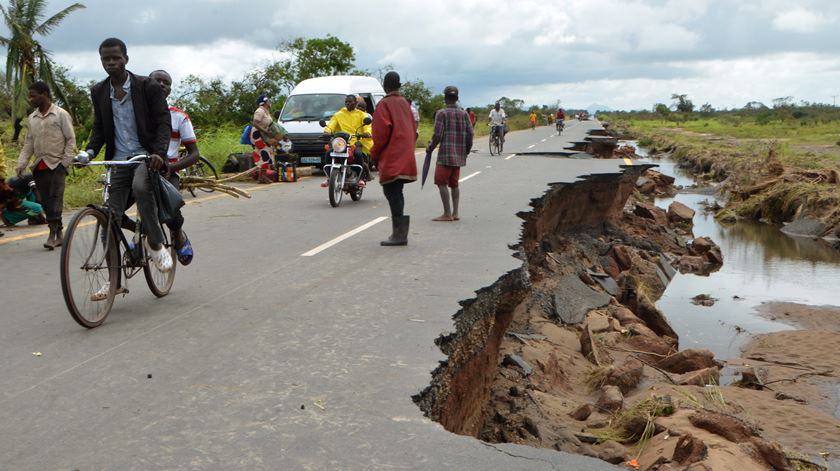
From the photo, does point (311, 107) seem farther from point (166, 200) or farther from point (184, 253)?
point (166, 200)

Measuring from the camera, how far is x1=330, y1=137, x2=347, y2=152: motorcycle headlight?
13.3 metres

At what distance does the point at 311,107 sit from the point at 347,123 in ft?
23.5

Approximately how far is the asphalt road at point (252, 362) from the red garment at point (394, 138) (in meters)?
0.82

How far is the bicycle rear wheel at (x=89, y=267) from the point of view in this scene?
5414 millimetres

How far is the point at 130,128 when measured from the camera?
6.05 m

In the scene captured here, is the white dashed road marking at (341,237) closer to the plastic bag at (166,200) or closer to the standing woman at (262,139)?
the plastic bag at (166,200)

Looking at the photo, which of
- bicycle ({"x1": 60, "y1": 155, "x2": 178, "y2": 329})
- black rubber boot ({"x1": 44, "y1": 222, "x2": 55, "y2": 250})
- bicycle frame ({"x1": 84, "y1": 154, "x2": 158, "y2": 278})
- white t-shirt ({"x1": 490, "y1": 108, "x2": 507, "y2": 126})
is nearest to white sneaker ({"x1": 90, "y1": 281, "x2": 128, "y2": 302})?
bicycle ({"x1": 60, "y1": 155, "x2": 178, "y2": 329})

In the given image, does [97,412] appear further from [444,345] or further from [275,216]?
[275,216]

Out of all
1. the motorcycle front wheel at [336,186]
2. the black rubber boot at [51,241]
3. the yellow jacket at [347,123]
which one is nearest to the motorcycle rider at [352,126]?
the yellow jacket at [347,123]

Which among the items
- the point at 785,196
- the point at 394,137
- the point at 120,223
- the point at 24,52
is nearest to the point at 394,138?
the point at 394,137

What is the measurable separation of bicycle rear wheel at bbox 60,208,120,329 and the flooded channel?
25.0ft

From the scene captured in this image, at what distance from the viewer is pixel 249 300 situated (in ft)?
21.7

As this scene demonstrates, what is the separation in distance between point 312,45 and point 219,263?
110 ft

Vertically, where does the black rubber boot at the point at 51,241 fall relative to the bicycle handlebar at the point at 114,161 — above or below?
below
